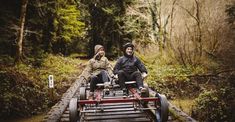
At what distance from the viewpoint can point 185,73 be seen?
714 inches

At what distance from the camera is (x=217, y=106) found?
1058 centimetres

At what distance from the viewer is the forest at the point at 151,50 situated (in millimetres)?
12555

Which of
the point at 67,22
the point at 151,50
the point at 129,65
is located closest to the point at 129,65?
the point at 129,65

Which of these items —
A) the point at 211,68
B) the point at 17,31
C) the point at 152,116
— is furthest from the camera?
the point at 17,31

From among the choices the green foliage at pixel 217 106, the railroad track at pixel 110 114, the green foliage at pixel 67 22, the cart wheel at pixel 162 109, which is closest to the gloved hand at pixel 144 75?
the railroad track at pixel 110 114

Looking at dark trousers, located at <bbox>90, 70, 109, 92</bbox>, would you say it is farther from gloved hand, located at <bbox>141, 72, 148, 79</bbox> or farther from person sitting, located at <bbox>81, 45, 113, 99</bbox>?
gloved hand, located at <bbox>141, 72, 148, 79</bbox>

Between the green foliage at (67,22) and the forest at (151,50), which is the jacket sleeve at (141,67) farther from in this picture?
the green foliage at (67,22)

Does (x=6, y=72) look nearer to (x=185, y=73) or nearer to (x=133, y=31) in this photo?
(x=185, y=73)

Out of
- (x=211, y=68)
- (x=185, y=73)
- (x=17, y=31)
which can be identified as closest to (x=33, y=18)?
(x=17, y=31)

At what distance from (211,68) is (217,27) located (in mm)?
2295

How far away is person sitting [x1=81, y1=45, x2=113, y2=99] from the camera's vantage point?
9273 millimetres

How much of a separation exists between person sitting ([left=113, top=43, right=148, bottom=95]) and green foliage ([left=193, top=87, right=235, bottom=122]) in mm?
2864

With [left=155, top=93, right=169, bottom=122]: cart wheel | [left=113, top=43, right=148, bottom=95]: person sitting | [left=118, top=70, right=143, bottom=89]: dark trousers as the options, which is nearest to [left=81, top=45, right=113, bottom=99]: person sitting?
[left=113, top=43, right=148, bottom=95]: person sitting

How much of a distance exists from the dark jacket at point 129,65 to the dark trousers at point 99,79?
0.32 metres
